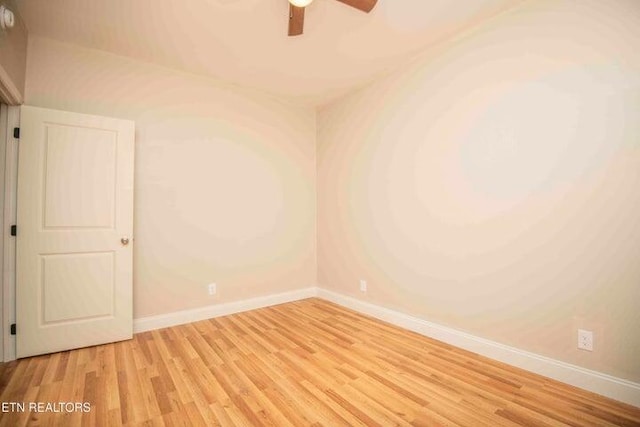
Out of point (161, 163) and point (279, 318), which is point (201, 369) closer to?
point (279, 318)

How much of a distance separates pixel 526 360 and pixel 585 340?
1.34ft

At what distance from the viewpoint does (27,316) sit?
2.35 m

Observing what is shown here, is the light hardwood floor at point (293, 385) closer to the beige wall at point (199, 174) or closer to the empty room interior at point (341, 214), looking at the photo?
the empty room interior at point (341, 214)

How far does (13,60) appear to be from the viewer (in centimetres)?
217

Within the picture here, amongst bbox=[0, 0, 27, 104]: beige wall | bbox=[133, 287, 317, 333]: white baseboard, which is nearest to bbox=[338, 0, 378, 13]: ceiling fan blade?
bbox=[0, 0, 27, 104]: beige wall

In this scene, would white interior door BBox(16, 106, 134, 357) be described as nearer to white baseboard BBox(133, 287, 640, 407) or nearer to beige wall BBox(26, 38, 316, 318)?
beige wall BBox(26, 38, 316, 318)

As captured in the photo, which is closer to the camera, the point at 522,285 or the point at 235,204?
the point at 522,285

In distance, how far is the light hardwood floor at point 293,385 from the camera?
1625mm

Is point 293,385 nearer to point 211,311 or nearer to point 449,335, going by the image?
point 449,335

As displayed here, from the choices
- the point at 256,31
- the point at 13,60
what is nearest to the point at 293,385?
the point at 256,31

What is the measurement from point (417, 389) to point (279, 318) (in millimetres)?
1767

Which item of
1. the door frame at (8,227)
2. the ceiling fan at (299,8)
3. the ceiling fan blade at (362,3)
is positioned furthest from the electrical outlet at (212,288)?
the ceiling fan blade at (362,3)

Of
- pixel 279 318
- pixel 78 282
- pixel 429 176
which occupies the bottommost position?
pixel 279 318

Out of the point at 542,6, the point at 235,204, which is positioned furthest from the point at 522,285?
the point at 235,204
